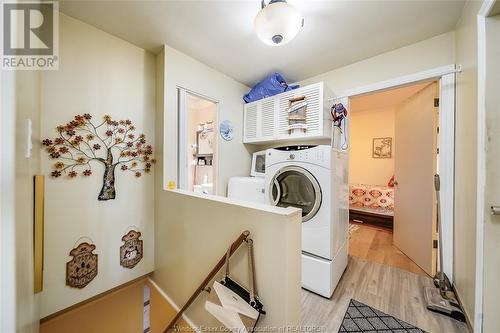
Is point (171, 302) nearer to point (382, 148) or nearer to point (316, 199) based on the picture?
point (316, 199)

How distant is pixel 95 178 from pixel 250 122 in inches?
72.4

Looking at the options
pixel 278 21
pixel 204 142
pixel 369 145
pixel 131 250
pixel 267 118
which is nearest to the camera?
pixel 278 21

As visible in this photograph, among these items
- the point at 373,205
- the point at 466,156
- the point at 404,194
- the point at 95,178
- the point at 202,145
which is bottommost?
the point at 373,205

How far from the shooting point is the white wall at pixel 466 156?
49.3 inches

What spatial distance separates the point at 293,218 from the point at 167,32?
192cm

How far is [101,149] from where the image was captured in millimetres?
1669

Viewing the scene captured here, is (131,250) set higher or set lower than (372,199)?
lower

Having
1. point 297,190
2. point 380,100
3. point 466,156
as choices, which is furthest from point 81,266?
point 380,100

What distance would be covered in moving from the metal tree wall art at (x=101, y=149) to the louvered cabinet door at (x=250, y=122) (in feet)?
4.11

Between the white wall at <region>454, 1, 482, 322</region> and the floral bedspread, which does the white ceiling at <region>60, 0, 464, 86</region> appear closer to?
the white wall at <region>454, 1, 482, 322</region>

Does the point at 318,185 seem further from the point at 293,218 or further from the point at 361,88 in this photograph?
the point at 361,88

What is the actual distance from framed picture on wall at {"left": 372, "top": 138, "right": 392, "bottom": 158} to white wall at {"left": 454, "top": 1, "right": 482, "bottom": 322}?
287 centimetres

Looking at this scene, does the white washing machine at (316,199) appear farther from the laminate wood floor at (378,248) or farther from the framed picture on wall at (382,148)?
the framed picture on wall at (382,148)

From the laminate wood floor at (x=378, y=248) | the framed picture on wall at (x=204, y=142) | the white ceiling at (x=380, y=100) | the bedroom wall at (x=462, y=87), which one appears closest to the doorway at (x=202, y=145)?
the framed picture on wall at (x=204, y=142)
